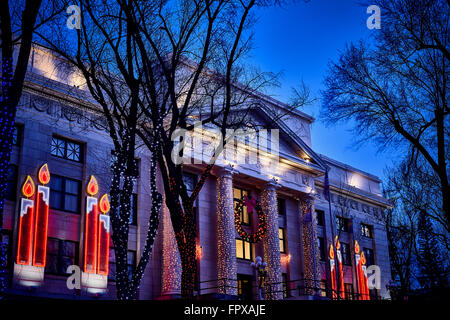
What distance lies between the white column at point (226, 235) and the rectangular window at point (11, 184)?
38.7 feet

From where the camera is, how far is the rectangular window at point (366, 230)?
4703 centimetres

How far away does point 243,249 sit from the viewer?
3428 cm

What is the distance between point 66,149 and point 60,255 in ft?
17.1

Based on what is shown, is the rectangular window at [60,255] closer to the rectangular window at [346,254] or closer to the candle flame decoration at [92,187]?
the candle flame decoration at [92,187]

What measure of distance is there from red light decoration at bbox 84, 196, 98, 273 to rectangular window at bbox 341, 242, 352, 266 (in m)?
24.3

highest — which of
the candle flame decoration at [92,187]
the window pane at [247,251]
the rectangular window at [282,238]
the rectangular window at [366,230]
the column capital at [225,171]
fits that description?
the column capital at [225,171]

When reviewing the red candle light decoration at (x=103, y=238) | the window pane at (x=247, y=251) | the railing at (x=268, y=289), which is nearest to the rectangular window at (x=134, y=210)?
the red candle light decoration at (x=103, y=238)

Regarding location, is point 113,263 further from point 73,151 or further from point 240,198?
point 240,198

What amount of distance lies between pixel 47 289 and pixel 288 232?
63.3ft

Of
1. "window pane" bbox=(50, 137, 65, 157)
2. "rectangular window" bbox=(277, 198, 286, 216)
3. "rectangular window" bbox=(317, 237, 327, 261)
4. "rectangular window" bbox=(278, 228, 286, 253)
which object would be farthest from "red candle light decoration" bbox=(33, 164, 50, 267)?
"rectangular window" bbox=(317, 237, 327, 261)

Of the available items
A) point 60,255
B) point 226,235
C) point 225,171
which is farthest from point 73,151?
point 226,235

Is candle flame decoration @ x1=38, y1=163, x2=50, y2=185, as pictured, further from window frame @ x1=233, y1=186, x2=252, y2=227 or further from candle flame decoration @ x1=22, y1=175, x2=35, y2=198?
window frame @ x1=233, y1=186, x2=252, y2=227
